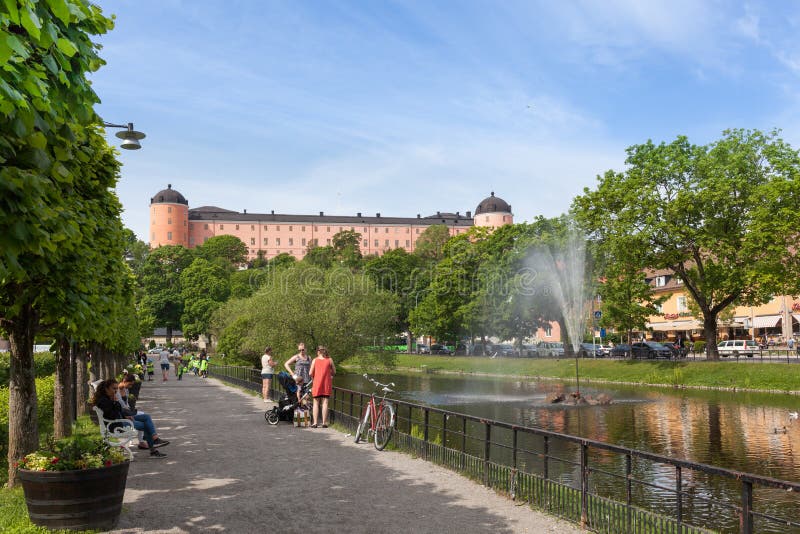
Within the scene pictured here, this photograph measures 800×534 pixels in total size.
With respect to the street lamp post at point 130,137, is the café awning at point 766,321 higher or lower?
lower

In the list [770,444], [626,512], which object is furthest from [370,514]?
[770,444]

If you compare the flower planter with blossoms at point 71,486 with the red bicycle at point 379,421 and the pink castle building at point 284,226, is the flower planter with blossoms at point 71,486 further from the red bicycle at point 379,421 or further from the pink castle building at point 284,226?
the pink castle building at point 284,226

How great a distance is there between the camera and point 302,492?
1035cm

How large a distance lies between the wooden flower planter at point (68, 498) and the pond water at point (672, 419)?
10059mm

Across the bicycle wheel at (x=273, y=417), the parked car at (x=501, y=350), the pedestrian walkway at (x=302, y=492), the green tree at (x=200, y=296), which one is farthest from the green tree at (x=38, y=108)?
the green tree at (x=200, y=296)

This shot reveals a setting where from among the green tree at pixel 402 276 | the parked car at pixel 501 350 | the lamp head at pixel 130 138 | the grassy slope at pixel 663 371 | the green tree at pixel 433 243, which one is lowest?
the grassy slope at pixel 663 371

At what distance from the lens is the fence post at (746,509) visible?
6.40 m

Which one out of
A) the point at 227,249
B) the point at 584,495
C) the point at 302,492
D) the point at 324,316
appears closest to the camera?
the point at 584,495

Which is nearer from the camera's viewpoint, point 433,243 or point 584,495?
point 584,495

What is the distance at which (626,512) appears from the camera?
8070mm

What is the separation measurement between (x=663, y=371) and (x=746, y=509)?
40660 mm

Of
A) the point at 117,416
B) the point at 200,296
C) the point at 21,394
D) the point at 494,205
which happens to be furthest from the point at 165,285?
the point at 21,394

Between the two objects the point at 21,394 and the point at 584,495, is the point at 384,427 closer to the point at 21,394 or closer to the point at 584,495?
the point at 584,495

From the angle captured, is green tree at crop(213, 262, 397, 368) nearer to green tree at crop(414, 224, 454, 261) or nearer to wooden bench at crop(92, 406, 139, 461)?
wooden bench at crop(92, 406, 139, 461)
